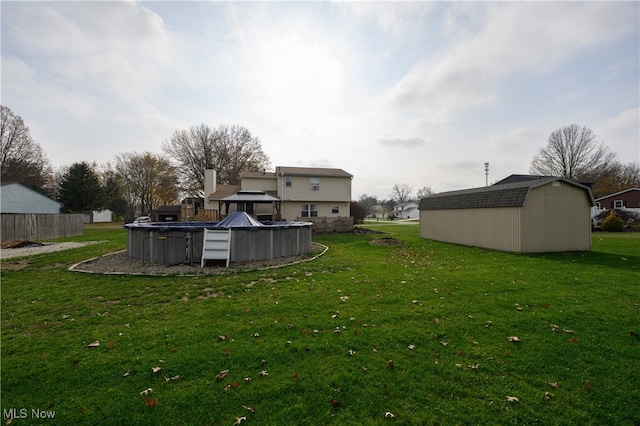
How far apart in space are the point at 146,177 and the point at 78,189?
926 centimetres

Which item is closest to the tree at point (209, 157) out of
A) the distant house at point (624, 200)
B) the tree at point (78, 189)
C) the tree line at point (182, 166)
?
the tree line at point (182, 166)

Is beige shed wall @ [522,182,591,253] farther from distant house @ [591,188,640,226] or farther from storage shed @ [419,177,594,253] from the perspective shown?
distant house @ [591,188,640,226]

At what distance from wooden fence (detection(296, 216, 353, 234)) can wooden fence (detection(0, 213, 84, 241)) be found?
19404mm

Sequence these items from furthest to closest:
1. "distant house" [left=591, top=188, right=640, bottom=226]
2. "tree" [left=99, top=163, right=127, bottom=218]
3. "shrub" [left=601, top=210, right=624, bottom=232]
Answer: "tree" [left=99, top=163, right=127, bottom=218] < "distant house" [left=591, top=188, right=640, bottom=226] < "shrub" [left=601, top=210, right=624, bottom=232]

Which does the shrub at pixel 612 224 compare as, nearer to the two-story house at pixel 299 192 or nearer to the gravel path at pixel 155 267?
the two-story house at pixel 299 192

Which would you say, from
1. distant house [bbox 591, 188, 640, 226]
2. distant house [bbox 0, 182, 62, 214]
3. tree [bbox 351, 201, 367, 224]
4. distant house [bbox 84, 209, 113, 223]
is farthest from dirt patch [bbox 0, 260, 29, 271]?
distant house [bbox 591, 188, 640, 226]

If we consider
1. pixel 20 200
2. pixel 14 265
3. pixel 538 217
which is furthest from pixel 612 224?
pixel 20 200

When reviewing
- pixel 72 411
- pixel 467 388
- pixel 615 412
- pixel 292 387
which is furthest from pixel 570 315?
pixel 72 411

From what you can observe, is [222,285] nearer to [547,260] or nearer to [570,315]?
[570,315]

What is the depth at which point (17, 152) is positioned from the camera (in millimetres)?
36031

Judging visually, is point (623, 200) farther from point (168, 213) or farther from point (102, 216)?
point (102, 216)

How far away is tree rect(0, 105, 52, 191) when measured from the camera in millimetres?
34750

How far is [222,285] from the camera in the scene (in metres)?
7.35

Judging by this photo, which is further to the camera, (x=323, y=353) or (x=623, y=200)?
(x=623, y=200)
